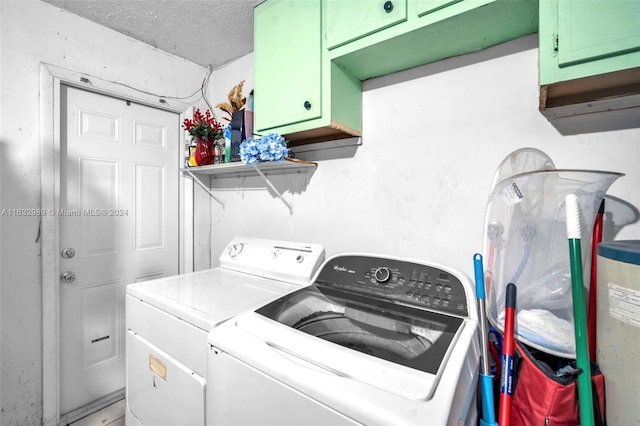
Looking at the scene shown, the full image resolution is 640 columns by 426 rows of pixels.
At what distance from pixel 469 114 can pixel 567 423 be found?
1.19 meters

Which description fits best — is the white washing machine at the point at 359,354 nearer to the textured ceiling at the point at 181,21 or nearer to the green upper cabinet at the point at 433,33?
the green upper cabinet at the point at 433,33

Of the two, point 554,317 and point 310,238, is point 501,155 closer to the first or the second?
point 554,317

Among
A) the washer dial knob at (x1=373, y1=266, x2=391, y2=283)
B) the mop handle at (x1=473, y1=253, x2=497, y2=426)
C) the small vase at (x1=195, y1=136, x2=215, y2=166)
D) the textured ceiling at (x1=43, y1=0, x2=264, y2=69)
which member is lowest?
the mop handle at (x1=473, y1=253, x2=497, y2=426)

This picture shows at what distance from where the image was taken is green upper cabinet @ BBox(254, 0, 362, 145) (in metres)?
1.37

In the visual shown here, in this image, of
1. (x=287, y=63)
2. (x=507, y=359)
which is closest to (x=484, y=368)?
(x=507, y=359)

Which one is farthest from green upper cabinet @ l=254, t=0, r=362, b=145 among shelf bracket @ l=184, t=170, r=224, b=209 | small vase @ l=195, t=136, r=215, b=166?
shelf bracket @ l=184, t=170, r=224, b=209

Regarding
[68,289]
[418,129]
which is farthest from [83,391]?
[418,129]

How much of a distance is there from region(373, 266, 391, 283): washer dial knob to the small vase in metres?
1.56

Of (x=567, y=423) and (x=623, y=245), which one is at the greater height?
(x=623, y=245)

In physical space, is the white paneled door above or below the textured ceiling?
below

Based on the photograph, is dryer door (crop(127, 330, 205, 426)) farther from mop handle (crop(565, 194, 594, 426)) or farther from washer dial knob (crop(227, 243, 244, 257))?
mop handle (crop(565, 194, 594, 426))

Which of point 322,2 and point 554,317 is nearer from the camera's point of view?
point 554,317

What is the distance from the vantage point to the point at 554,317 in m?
0.83

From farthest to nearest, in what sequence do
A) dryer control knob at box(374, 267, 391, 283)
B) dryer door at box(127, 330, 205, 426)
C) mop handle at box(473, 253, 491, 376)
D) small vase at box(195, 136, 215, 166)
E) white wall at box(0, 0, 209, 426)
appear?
small vase at box(195, 136, 215, 166) < white wall at box(0, 0, 209, 426) < dryer control knob at box(374, 267, 391, 283) < dryer door at box(127, 330, 205, 426) < mop handle at box(473, 253, 491, 376)
